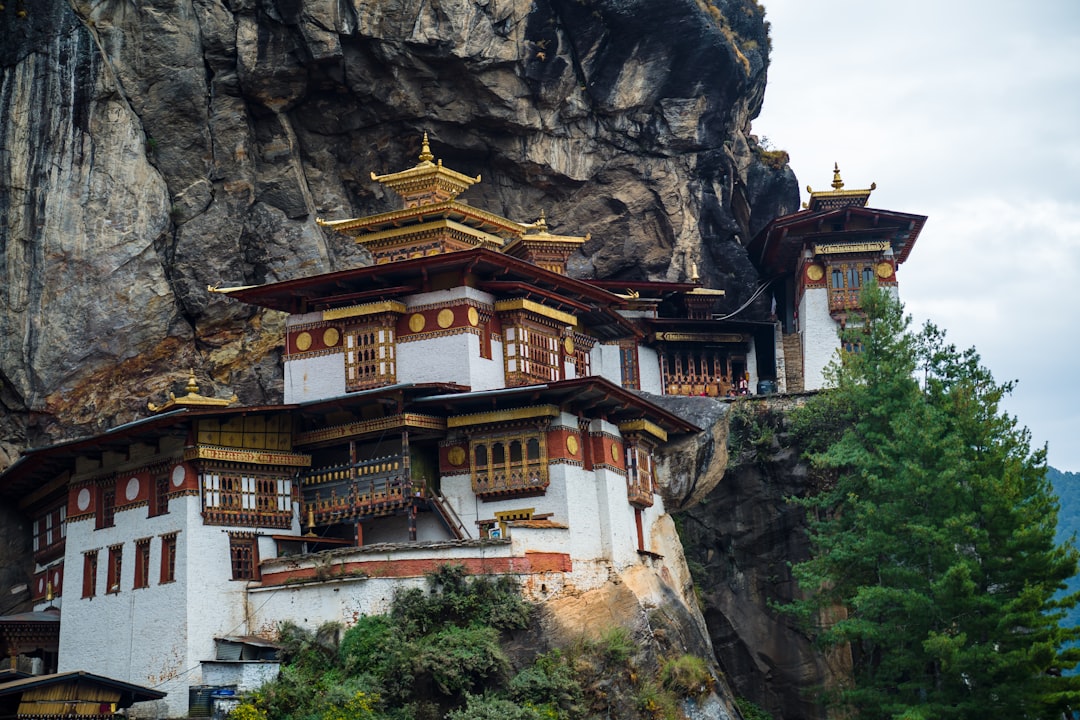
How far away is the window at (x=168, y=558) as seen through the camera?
40562 millimetres

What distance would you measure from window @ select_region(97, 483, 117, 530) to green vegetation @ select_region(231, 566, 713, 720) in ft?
23.1

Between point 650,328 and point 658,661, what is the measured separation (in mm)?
21124

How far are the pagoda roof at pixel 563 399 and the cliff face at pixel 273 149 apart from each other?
13181 mm

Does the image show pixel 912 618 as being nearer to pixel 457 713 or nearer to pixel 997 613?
pixel 997 613

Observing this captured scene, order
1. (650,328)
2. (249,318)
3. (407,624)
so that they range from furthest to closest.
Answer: (650,328) → (249,318) → (407,624)

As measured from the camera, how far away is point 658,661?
4009 cm

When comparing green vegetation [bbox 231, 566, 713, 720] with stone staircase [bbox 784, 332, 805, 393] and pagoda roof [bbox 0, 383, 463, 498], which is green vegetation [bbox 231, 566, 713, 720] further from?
stone staircase [bbox 784, 332, 805, 393]

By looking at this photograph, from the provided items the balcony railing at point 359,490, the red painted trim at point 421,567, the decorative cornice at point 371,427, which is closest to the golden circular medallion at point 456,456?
the decorative cornice at point 371,427

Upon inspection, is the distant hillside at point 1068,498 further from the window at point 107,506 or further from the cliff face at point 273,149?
the window at point 107,506

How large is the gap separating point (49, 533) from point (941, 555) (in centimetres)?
2585

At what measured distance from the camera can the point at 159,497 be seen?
41594 mm

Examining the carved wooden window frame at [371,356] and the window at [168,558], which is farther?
the carved wooden window frame at [371,356]

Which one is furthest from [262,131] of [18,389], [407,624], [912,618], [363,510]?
[912,618]

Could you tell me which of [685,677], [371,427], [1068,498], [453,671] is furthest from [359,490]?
[1068,498]
